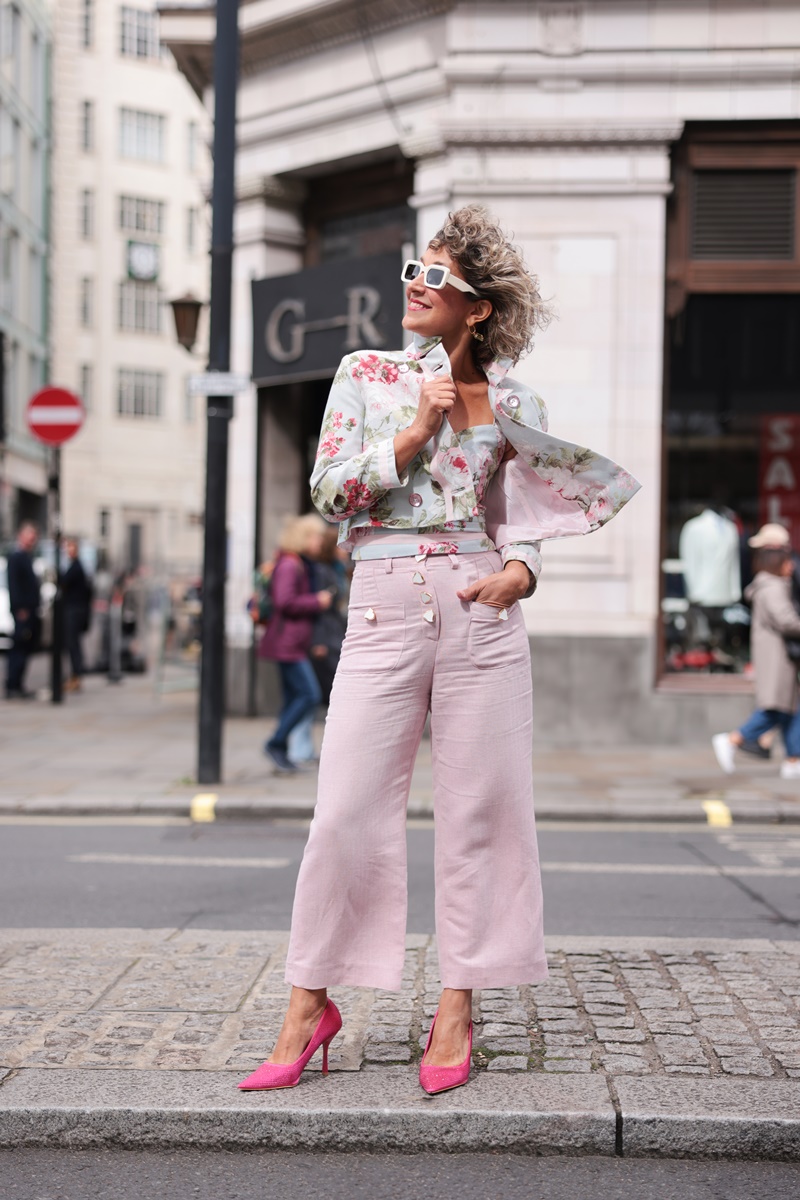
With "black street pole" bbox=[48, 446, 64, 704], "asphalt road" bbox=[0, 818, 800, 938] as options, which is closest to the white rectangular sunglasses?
"asphalt road" bbox=[0, 818, 800, 938]

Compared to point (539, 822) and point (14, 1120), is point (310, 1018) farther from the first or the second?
point (539, 822)

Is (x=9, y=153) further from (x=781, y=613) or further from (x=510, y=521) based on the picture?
(x=510, y=521)

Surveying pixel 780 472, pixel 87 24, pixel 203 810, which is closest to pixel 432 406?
pixel 203 810

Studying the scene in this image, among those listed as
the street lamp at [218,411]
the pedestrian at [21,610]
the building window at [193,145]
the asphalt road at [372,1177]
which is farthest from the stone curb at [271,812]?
the building window at [193,145]

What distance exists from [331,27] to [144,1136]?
480 inches

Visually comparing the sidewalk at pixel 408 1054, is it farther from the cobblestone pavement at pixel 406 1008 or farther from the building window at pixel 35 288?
the building window at pixel 35 288

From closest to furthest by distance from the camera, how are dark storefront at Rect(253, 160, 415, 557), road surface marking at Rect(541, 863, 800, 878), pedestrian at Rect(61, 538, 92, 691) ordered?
road surface marking at Rect(541, 863, 800, 878) → dark storefront at Rect(253, 160, 415, 557) → pedestrian at Rect(61, 538, 92, 691)

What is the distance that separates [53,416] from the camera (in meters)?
15.5

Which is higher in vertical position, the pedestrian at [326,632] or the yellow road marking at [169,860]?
the pedestrian at [326,632]

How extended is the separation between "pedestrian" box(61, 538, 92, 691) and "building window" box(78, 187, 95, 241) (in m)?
38.9

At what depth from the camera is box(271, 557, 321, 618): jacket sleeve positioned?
405 inches

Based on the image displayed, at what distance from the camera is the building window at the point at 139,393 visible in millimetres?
56094

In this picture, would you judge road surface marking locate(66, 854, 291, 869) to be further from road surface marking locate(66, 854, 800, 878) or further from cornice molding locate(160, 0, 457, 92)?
cornice molding locate(160, 0, 457, 92)

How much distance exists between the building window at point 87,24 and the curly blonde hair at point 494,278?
5607 centimetres
